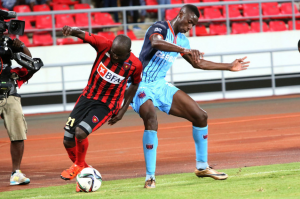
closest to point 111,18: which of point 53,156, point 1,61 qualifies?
point 53,156

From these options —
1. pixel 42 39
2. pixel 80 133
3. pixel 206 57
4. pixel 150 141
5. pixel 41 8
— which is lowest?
pixel 150 141

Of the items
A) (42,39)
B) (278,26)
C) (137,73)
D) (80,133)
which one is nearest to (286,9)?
(278,26)

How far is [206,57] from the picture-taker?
16.9 m

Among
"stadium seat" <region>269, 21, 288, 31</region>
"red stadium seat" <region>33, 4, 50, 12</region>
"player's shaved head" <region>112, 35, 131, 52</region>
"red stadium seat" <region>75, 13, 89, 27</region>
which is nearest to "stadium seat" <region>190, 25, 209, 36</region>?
"stadium seat" <region>269, 21, 288, 31</region>

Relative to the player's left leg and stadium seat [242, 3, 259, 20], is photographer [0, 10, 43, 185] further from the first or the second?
stadium seat [242, 3, 259, 20]

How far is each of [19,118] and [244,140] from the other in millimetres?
4668

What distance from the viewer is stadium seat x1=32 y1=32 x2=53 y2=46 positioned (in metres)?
17.0

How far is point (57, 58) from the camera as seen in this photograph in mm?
16641

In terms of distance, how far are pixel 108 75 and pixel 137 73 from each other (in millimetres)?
373

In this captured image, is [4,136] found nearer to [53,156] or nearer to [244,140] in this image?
[53,156]

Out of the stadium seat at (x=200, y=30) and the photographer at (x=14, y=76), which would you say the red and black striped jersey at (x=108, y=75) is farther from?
the stadium seat at (x=200, y=30)

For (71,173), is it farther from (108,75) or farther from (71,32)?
(71,32)

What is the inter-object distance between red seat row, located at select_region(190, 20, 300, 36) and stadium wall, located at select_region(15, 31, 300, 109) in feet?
2.31

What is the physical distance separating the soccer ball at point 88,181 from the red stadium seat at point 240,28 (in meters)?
13.5
